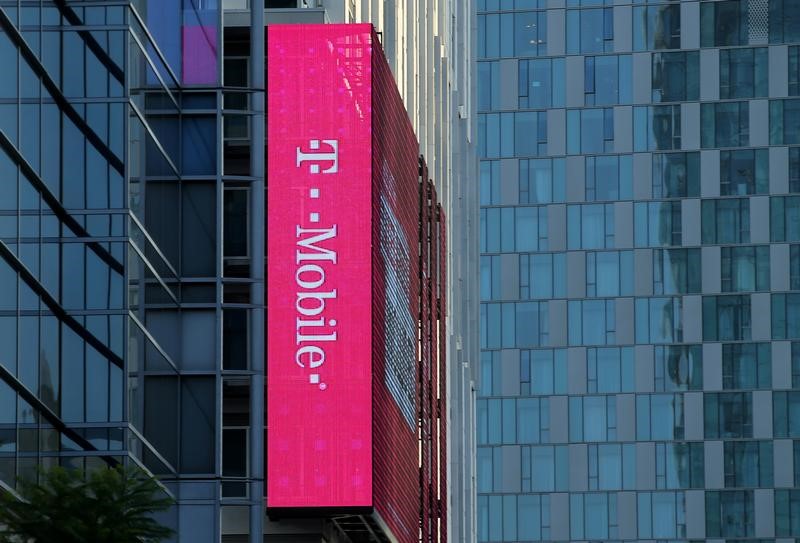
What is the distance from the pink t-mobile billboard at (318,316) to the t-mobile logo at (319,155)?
0.06ft

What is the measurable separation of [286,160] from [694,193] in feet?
304

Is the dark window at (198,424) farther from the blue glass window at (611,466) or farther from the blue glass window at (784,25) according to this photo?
the blue glass window at (784,25)

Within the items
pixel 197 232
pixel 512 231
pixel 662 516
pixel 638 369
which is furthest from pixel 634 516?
pixel 197 232

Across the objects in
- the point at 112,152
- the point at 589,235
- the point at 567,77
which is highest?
the point at 567,77

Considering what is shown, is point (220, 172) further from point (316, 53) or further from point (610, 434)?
point (610, 434)

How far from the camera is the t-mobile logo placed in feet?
146

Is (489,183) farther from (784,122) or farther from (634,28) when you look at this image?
(784,122)

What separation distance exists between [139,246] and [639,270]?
4041 inches

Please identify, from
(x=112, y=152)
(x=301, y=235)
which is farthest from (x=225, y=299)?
(x=112, y=152)

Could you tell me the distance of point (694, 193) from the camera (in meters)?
135

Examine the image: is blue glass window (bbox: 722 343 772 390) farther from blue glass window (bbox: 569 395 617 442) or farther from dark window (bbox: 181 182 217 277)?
dark window (bbox: 181 182 217 277)

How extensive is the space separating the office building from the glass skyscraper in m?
83.6

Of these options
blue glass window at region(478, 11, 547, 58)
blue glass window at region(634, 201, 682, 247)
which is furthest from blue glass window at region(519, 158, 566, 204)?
blue glass window at region(478, 11, 547, 58)

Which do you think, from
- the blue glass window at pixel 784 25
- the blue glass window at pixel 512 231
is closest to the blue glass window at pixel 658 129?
the blue glass window at pixel 512 231
